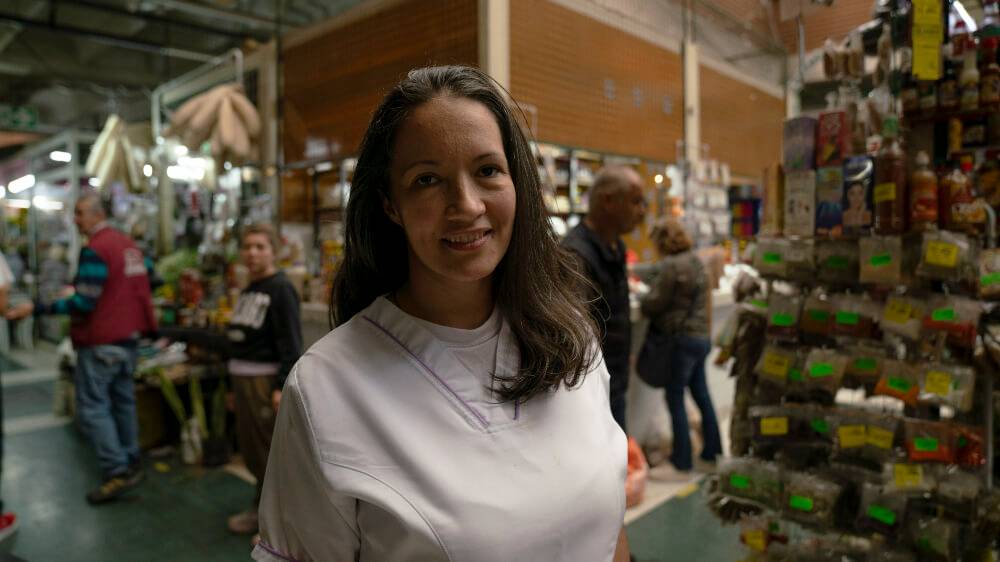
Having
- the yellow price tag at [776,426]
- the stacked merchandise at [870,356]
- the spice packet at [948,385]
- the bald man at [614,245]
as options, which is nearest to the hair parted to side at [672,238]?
the bald man at [614,245]

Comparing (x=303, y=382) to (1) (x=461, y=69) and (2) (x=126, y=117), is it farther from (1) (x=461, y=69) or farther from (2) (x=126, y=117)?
(2) (x=126, y=117)

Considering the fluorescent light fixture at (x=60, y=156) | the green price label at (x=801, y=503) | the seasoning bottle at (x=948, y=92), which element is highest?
the fluorescent light fixture at (x=60, y=156)

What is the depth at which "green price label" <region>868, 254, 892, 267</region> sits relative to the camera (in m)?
2.31

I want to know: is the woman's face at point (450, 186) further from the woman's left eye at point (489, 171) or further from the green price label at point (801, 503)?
the green price label at point (801, 503)

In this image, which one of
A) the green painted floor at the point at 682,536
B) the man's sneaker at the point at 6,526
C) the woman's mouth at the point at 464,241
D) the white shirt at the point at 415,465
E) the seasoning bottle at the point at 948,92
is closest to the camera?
the white shirt at the point at 415,465

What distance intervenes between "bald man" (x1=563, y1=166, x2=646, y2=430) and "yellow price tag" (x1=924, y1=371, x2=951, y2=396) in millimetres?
1183

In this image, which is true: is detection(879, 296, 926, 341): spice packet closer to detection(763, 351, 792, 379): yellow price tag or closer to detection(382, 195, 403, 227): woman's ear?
detection(763, 351, 792, 379): yellow price tag

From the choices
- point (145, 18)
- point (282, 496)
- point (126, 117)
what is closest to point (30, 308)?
point (282, 496)

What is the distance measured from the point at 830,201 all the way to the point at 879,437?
2.98ft

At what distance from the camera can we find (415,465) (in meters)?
0.92

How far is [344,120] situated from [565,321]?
3.95 metres

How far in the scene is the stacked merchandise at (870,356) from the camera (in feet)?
7.40

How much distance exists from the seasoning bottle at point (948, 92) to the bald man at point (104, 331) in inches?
179

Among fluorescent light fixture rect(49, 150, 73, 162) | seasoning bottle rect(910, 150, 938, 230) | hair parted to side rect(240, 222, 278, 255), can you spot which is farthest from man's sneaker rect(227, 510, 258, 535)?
fluorescent light fixture rect(49, 150, 73, 162)
